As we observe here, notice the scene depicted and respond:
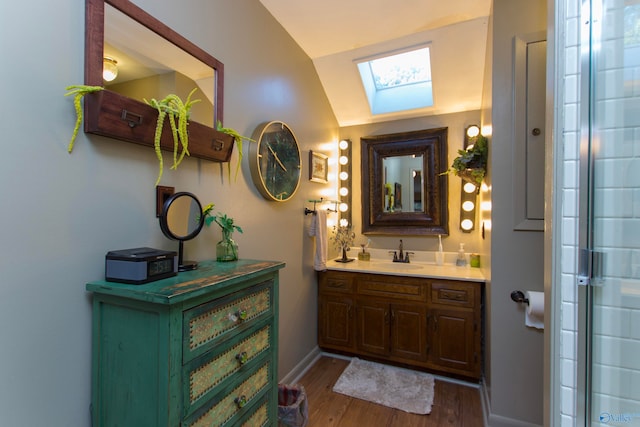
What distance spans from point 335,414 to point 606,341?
1.61 metres

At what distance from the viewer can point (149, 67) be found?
1141mm

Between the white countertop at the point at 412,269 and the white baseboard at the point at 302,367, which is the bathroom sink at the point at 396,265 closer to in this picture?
the white countertop at the point at 412,269

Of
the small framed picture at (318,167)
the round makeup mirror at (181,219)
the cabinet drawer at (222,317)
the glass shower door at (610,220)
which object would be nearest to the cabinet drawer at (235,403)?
the cabinet drawer at (222,317)

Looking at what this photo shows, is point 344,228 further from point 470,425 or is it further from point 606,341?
point 606,341

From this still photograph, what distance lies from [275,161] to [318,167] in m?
0.70

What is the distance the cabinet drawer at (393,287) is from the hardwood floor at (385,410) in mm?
700

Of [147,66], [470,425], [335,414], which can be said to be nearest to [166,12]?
[147,66]

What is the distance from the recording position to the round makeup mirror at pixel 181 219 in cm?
113

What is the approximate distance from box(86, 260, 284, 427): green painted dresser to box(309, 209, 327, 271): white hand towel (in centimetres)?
129

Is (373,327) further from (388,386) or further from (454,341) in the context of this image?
(454,341)

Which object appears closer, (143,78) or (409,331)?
(143,78)

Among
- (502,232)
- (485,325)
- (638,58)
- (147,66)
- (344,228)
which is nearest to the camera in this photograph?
(638,58)

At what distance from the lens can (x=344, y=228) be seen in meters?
2.93

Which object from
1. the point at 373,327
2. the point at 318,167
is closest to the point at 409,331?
the point at 373,327
